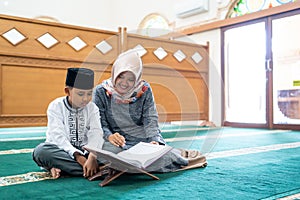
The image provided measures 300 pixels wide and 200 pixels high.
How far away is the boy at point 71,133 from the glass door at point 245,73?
354 centimetres

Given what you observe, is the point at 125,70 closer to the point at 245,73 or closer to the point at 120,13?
the point at 245,73

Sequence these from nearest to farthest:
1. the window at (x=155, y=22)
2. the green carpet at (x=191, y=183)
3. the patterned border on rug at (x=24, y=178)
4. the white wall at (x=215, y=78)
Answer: the green carpet at (x=191, y=183) → the patterned border on rug at (x=24, y=178) → the white wall at (x=215, y=78) → the window at (x=155, y=22)

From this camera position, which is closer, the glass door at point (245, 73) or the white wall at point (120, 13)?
the glass door at point (245, 73)

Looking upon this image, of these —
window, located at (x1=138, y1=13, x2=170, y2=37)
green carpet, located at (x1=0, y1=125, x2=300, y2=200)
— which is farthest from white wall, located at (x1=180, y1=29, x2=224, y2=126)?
green carpet, located at (x1=0, y1=125, x2=300, y2=200)

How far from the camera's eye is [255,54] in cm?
486

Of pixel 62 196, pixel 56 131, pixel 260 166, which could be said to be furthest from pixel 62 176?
pixel 260 166

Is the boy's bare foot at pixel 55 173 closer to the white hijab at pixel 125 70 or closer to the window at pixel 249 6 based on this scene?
the white hijab at pixel 125 70

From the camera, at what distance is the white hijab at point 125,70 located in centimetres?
155

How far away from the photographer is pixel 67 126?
1533 mm

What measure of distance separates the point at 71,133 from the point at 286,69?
3603 millimetres

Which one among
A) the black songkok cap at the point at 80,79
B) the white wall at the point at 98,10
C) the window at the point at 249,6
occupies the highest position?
the white wall at the point at 98,10

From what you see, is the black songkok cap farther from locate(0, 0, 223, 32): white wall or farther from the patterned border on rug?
locate(0, 0, 223, 32): white wall

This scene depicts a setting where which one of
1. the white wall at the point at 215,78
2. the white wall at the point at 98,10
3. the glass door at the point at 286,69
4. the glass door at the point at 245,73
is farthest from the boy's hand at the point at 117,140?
the white wall at the point at 98,10

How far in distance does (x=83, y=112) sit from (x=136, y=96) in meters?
0.29
